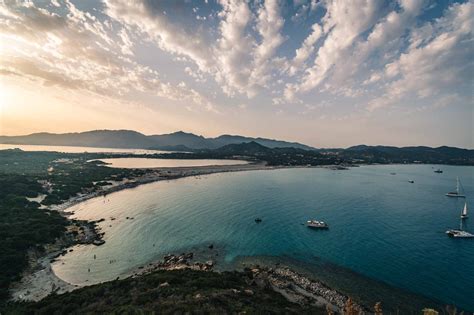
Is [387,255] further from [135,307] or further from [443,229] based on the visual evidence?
[135,307]

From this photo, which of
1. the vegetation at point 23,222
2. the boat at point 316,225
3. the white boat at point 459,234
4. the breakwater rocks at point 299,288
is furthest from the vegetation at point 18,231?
the white boat at point 459,234

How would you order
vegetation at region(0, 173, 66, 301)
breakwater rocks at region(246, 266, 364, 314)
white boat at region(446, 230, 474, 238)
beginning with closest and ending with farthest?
1. breakwater rocks at region(246, 266, 364, 314)
2. vegetation at region(0, 173, 66, 301)
3. white boat at region(446, 230, 474, 238)

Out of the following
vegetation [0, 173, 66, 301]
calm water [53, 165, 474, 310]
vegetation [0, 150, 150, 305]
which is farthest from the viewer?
calm water [53, 165, 474, 310]

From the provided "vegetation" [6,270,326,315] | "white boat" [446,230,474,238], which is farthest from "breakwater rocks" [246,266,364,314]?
"white boat" [446,230,474,238]

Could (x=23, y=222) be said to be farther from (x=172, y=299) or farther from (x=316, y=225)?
(x=316, y=225)

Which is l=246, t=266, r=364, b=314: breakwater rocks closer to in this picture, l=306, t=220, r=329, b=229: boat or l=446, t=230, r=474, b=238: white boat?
l=306, t=220, r=329, b=229: boat

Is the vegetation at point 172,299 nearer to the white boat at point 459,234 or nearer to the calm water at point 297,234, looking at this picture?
the calm water at point 297,234

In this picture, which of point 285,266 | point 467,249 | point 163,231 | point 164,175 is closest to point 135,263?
point 163,231
